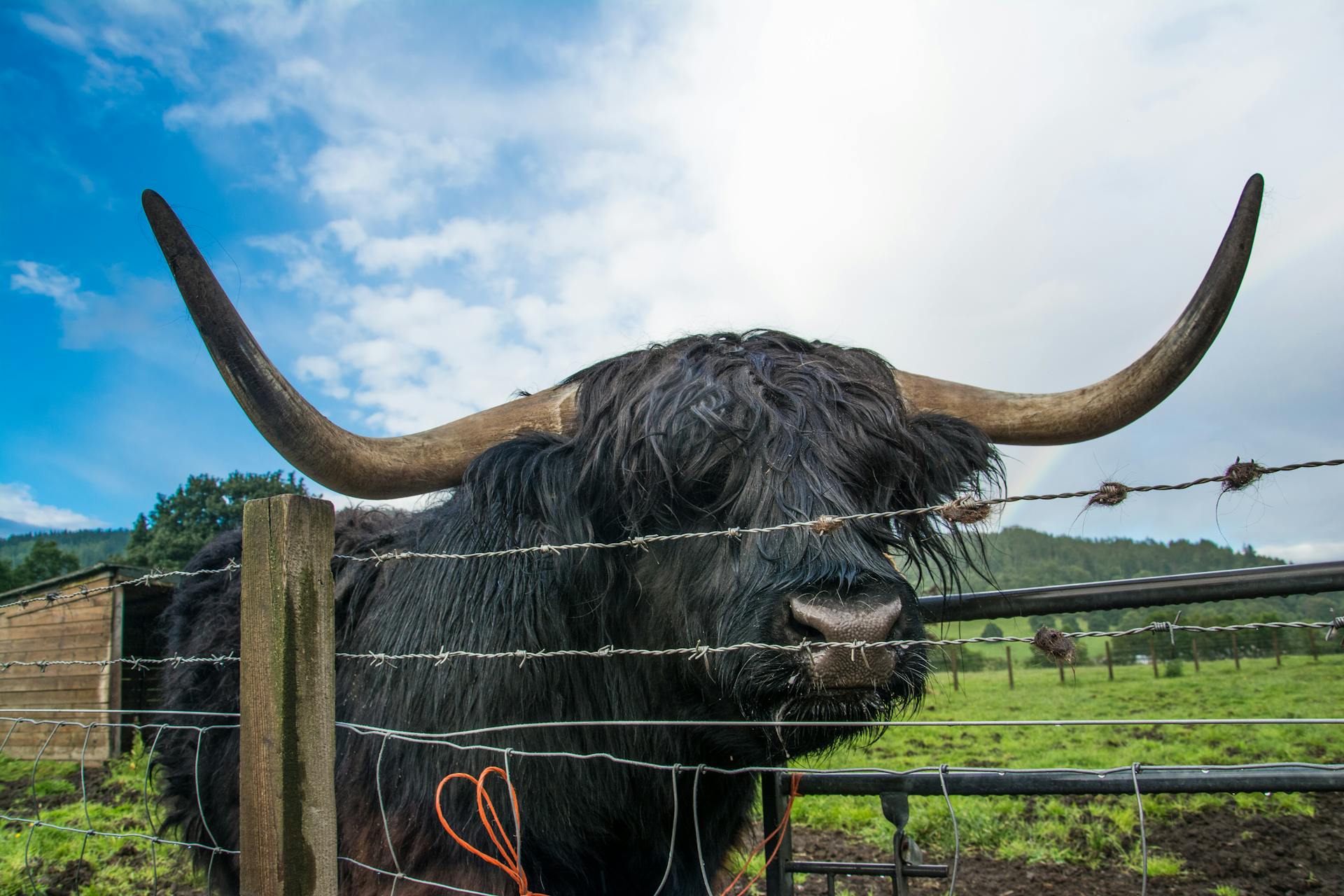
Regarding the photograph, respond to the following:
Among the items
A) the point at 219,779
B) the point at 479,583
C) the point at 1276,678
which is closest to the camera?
the point at 479,583

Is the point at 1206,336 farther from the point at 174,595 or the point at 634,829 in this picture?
the point at 174,595

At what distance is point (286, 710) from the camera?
6.11 feet

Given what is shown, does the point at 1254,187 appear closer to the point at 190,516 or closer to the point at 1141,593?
the point at 1141,593

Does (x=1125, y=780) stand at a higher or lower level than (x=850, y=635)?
lower

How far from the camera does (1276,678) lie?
44.8 ft

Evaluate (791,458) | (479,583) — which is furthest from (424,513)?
(791,458)

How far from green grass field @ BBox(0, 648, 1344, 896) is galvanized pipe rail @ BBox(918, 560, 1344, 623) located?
1.04 feet

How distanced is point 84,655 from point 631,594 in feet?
40.8

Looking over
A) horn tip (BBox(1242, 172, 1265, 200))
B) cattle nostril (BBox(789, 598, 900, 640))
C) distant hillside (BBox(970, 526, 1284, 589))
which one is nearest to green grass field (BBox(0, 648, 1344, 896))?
cattle nostril (BBox(789, 598, 900, 640))

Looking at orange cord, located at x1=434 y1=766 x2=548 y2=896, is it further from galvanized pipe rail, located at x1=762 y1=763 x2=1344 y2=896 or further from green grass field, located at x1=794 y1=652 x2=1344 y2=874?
green grass field, located at x1=794 y1=652 x2=1344 y2=874

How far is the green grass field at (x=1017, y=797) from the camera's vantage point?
5.00 metres

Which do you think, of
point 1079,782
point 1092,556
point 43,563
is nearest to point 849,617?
point 1079,782

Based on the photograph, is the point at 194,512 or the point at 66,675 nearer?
the point at 66,675

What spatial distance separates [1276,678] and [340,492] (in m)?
16.4
